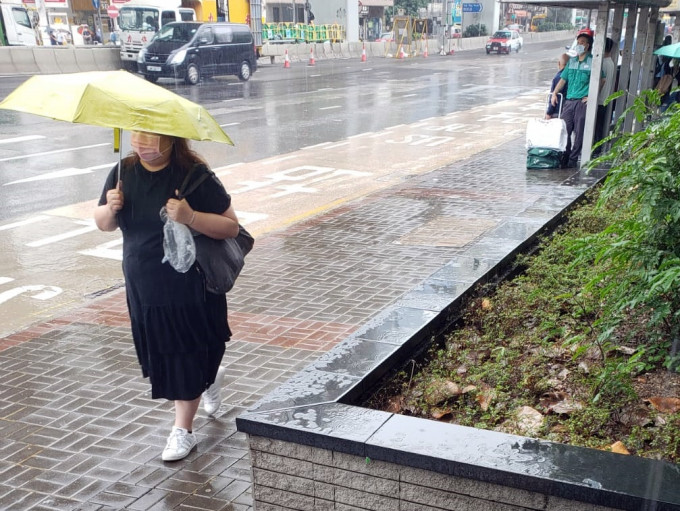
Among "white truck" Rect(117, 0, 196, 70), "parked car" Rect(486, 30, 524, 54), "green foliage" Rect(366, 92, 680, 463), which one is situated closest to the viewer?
"green foliage" Rect(366, 92, 680, 463)

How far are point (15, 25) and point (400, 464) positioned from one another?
131 ft

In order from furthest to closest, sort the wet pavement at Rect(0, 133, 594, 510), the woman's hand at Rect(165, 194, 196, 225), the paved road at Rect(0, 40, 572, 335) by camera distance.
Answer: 1. the paved road at Rect(0, 40, 572, 335)
2. the wet pavement at Rect(0, 133, 594, 510)
3. the woman's hand at Rect(165, 194, 196, 225)

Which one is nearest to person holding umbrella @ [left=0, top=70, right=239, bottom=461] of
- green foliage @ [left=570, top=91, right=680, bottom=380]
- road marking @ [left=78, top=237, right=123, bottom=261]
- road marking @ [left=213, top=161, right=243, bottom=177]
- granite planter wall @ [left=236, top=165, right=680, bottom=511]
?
granite planter wall @ [left=236, top=165, right=680, bottom=511]

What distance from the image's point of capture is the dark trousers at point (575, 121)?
37.1 feet

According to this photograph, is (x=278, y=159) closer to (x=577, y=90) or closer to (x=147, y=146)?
(x=577, y=90)

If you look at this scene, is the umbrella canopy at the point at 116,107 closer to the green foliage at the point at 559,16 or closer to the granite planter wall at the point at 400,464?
the granite planter wall at the point at 400,464

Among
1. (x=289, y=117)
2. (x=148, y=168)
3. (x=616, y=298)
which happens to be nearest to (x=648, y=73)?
(x=289, y=117)

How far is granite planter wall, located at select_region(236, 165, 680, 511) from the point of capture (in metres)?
2.61

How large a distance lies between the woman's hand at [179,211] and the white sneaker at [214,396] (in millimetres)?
1170

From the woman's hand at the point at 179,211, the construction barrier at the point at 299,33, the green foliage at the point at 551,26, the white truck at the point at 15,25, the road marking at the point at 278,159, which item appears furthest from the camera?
the green foliage at the point at 551,26

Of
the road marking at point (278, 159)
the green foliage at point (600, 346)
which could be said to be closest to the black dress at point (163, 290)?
the green foliage at point (600, 346)

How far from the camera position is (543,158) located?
1156cm

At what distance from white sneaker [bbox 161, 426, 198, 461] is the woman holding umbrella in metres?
0.23

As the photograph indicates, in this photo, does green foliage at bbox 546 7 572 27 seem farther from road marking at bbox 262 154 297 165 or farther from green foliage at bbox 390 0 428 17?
road marking at bbox 262 154 297 165
